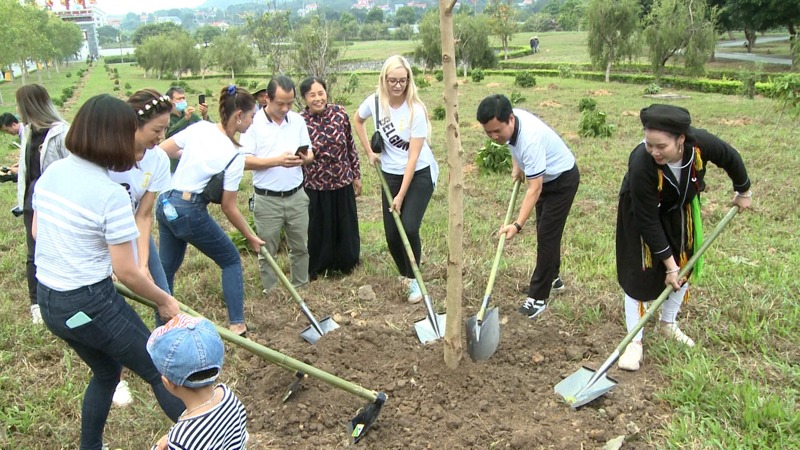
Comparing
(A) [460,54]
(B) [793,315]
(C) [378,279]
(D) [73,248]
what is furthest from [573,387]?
(A) [460,54]

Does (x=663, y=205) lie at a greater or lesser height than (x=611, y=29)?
lesser

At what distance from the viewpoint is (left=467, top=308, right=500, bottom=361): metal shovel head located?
3162 millimetres

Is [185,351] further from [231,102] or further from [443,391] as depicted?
[231,102]

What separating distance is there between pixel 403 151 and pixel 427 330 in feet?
4.16

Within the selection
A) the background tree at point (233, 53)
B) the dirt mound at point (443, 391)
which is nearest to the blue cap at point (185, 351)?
the dirt mound at point (443, 391)

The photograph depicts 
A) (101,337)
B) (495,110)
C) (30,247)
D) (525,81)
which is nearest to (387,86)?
(495,110)

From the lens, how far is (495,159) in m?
8.03

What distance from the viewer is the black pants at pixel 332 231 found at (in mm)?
4398

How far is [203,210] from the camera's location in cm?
319

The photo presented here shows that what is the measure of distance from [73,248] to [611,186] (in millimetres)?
6238

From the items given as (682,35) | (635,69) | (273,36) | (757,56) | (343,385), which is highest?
(273,36)

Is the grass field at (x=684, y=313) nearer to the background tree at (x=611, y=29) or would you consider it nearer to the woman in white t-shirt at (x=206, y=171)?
the woman in white t-shirt at (x=206, y=171)

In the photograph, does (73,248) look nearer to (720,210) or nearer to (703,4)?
(720,210)

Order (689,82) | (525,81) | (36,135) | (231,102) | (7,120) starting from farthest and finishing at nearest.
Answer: (525,81) < (689,82) < (7,120) < (36,135) < (231,102)
